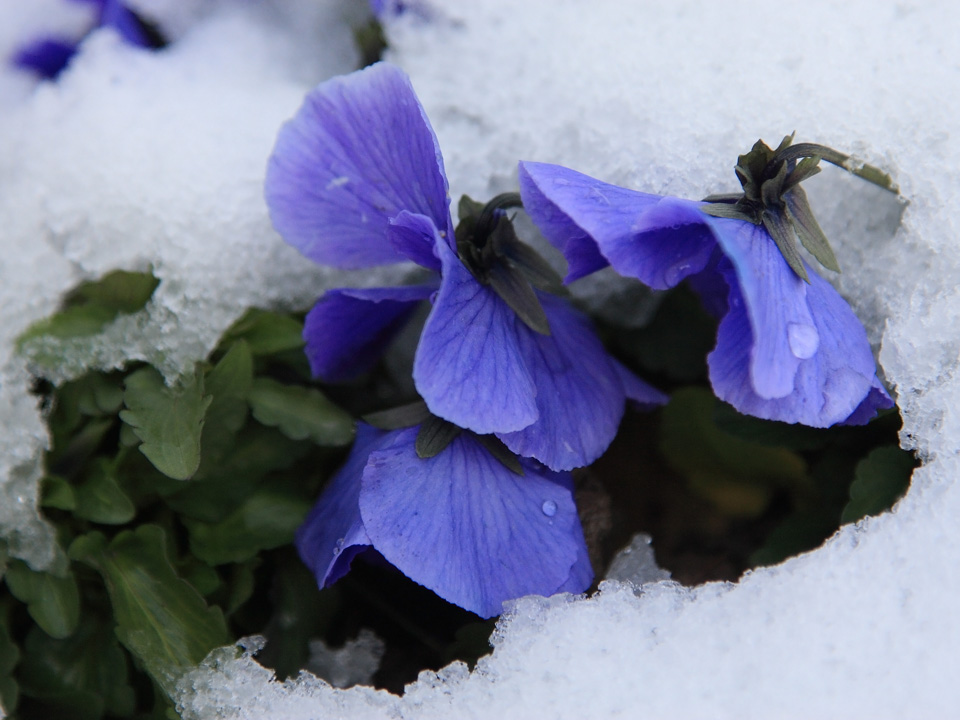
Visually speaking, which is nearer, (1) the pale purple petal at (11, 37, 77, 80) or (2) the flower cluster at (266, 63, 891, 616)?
(2) the flower cluster at (266, 63, 891, 616)

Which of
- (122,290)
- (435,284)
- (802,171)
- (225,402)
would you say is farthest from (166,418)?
(802,171)

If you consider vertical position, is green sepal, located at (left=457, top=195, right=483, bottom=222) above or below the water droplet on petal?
above

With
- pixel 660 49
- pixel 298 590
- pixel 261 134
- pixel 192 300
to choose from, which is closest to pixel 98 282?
pixel 192 300

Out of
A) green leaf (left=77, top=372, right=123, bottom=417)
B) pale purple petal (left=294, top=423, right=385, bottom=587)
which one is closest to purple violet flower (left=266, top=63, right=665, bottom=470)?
pale purple petal (left=294, top=423, right=385, bottom=587)

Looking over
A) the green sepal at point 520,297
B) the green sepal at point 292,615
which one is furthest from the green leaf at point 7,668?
the green sepal at point 520,297

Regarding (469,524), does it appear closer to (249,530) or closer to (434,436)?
(434,436)

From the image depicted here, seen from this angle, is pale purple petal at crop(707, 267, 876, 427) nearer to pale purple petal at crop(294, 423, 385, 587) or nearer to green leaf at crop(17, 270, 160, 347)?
pale purple petal at crop(294, 423, 385, 587)

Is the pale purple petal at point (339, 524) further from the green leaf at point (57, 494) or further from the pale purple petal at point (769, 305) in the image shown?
the pale purple petal at point (769, 305)
